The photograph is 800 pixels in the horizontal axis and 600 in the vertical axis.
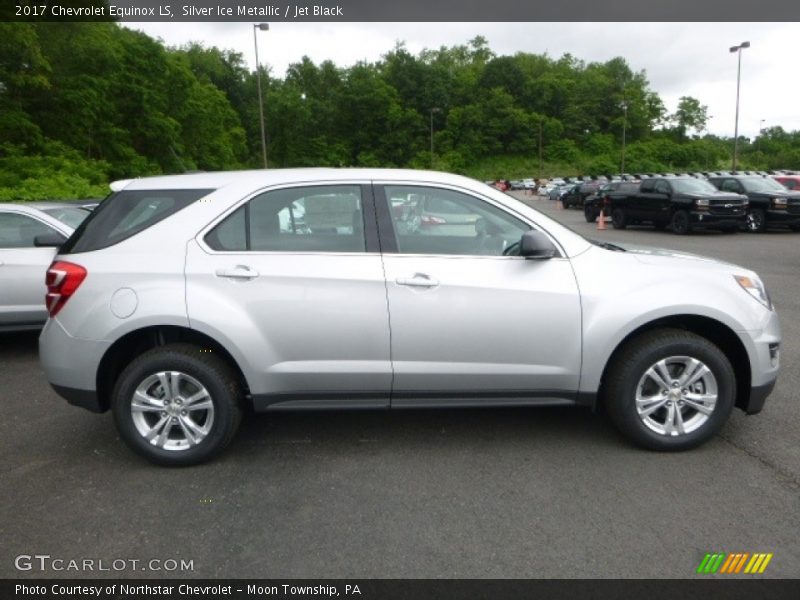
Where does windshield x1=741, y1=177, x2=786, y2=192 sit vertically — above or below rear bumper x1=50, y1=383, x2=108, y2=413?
above

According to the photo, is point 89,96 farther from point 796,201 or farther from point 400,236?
point 400,236

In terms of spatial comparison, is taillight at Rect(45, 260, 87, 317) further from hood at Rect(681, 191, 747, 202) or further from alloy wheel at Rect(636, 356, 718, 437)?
hood at Rect(681, 191, 747, 202)

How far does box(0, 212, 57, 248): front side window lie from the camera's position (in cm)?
661

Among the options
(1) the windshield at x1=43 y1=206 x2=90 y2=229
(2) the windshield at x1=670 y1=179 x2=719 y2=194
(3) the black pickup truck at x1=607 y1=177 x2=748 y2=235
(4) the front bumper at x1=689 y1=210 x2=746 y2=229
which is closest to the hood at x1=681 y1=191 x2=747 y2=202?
(3) the black pickup truck at x1=607 y1=177 x2=748 y2=235

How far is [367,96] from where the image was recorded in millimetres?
93750

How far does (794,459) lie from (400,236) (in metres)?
2.73

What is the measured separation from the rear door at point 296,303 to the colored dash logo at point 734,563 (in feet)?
6.14

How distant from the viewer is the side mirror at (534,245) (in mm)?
3645

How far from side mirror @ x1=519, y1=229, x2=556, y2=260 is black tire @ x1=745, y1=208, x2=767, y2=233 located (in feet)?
60.5

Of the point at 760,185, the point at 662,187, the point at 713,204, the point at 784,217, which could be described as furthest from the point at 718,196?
the point at 760,185

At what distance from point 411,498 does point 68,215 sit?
5.75 metres

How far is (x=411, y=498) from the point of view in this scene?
135 inches

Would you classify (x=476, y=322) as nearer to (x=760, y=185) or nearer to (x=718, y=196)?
(x=718, y=196)

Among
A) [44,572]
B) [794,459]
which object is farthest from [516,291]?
[44,572]
